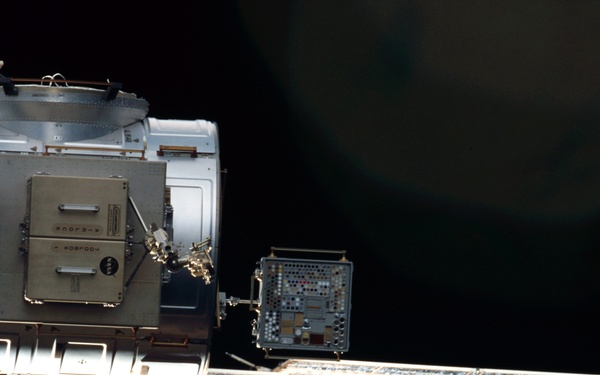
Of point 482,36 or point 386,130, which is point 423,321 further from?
point 482,36

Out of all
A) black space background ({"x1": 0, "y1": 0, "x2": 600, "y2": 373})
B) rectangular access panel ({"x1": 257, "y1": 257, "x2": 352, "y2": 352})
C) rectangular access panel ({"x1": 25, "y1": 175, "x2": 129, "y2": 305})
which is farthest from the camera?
black space background ({"x1": 0, "y1": 0, "x2": 600, "y2": 373})

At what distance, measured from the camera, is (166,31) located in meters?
11.3

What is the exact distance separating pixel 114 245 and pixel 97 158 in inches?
23.4

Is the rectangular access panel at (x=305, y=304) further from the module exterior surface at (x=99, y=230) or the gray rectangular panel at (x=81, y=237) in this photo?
the gray rectangular panel at (x=81, y=237)

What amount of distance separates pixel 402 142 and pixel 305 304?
219 centimetres

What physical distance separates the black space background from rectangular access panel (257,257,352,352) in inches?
67.9

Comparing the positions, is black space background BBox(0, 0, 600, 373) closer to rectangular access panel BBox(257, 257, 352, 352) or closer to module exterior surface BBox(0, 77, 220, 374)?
module exterior surface BBox(0, 77, 220, 374)

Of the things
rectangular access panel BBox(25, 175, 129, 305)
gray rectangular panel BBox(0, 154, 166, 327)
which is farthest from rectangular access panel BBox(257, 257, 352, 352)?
rectangular access panel BBox(25, 175, 129, 305)

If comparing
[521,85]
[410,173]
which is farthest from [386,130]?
[521,85]

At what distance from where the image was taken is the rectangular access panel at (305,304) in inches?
388

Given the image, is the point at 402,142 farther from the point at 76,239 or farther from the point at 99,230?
the point at 76,239

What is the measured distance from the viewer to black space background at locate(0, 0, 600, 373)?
37.3 feet

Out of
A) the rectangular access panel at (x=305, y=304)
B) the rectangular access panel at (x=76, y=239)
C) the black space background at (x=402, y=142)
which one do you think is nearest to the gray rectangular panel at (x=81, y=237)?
the rectangular access panel at (x=76, y=239)

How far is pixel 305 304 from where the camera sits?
9875 mm
